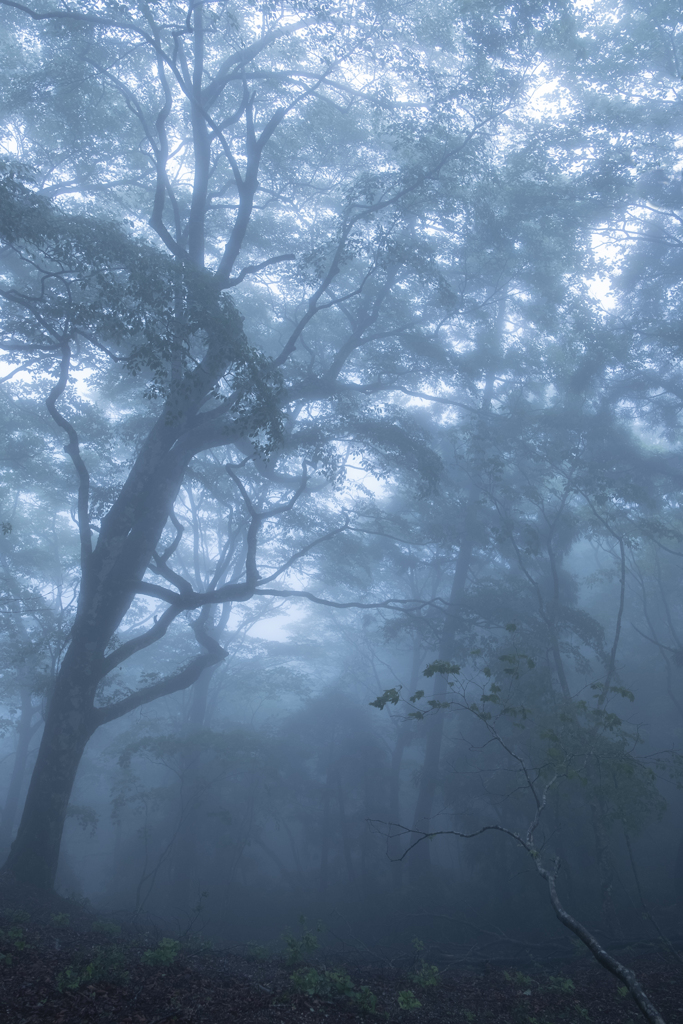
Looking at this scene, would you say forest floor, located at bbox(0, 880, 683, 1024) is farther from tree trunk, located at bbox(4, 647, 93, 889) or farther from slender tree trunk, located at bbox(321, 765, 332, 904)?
slender tree trunk, located at bbox(321, 765, 332, 904)

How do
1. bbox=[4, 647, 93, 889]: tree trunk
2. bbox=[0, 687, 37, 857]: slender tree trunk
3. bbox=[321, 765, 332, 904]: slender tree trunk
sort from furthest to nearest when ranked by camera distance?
bbox=[0, 687, 37, 857]: slender tree trunk, bbox=[321, 765, 332, 904]: slender tree trunk, bbox=[4, 647, 93, 889]: tree trunk

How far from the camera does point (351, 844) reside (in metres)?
21.1

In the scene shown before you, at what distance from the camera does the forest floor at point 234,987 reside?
4883 millimetres

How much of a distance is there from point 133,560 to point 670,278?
16.2 metres

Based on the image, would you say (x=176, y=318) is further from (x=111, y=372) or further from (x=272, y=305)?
(x=272, y=305)

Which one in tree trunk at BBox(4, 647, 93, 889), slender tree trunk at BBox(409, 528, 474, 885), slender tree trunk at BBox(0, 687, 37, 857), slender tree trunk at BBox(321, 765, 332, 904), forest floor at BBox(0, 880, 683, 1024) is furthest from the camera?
slender tree trunk at BBox(0, 687, 37, 857)

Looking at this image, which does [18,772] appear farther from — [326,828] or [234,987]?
[234,987]

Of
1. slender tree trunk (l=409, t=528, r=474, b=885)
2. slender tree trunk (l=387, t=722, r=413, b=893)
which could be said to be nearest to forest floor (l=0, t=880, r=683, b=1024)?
slender tree trunk (l=409, t=528, r=474, b=885)

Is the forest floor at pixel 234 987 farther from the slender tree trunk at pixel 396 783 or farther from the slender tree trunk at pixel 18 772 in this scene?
the slender tree trunk at pixel 18 772

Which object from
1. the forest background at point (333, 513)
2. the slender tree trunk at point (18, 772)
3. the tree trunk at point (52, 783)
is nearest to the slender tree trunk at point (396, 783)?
the forest background at point (333, 513)

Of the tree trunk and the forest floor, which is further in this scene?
the tree trunk

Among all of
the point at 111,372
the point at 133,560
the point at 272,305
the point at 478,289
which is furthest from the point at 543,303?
the point at 133,560

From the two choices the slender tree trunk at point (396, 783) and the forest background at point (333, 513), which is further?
the slender tree trunk at point (396, 783)

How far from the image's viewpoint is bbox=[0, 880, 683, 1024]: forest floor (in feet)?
16.0
